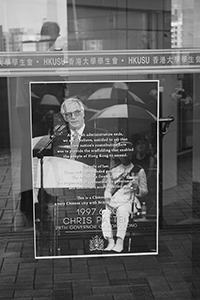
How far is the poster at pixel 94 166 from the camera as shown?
11.2ft

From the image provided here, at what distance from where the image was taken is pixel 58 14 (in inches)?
143

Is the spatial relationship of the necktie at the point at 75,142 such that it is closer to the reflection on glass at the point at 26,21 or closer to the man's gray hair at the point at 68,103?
the man's gray hair at the point at 68,103

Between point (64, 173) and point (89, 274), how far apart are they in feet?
2.57

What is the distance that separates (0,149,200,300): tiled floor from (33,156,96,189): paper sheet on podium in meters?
0.47

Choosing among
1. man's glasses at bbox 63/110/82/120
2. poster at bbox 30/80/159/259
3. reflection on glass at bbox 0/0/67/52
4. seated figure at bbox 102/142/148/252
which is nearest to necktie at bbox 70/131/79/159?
poster at bbox 30/80/159/259

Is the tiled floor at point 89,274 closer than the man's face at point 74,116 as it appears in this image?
No

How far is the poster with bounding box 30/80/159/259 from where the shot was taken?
3410mm

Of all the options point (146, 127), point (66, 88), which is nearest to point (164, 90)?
point (146, 127)

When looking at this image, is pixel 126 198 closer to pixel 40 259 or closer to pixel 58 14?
pixel 40 259

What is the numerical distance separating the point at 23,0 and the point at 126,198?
4.73 feet

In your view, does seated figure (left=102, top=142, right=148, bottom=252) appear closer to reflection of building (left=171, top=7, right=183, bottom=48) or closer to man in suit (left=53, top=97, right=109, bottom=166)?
man in suit (left=53, top=97, right=109, bottom=166)

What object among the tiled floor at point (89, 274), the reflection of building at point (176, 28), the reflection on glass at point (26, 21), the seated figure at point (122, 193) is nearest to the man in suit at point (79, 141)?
the seated figure at point (122, 193)

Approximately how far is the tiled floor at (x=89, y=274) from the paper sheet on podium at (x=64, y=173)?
47cm

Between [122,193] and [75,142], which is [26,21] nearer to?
[75,142]
